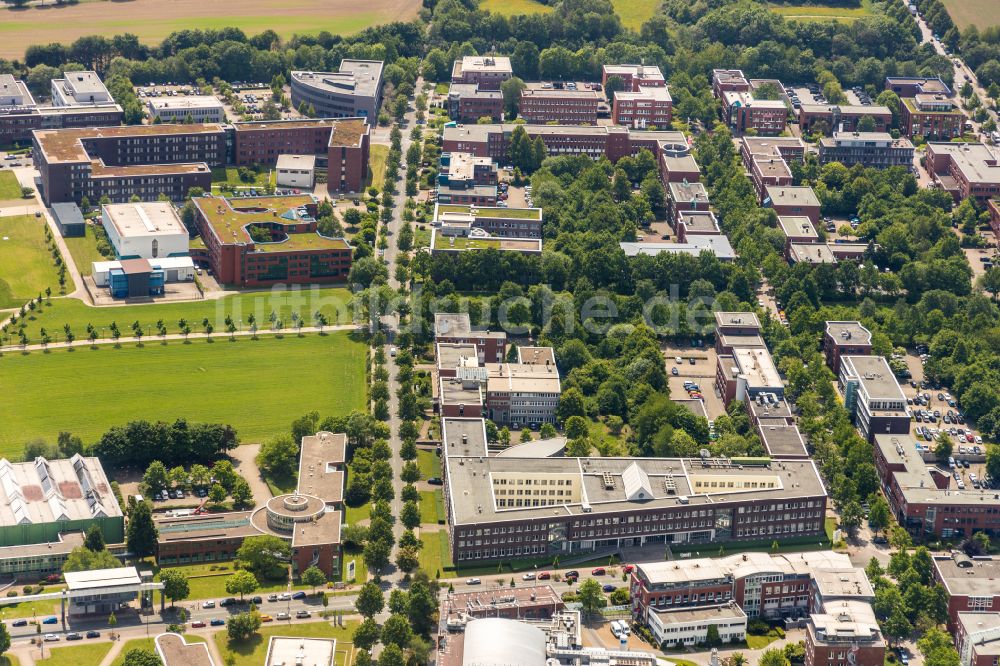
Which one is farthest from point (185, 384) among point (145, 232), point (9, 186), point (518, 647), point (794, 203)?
point (794, 203)

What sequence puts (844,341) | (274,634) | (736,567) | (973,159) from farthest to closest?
(973,159) < (844,341) < (736,567) < (274,634)

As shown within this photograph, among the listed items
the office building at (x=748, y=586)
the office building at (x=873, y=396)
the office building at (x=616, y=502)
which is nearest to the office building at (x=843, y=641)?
the office building at (x=748, y=586)

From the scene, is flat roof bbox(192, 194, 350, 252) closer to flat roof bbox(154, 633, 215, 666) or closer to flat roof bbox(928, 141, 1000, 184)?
flat roof bbox(154, 633, 215, 666)

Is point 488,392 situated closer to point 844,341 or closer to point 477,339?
point 477,339

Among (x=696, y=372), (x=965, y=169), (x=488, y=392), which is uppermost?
(x=965, y=169)

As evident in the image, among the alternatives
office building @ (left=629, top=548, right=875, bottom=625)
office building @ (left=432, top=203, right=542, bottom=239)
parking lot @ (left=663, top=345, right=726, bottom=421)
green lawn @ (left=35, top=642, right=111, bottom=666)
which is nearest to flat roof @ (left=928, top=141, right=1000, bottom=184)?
office building @ (left=432, top=203, right=542, bottom=239)

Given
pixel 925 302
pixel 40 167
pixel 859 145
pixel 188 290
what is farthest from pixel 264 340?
pixel 859 145
